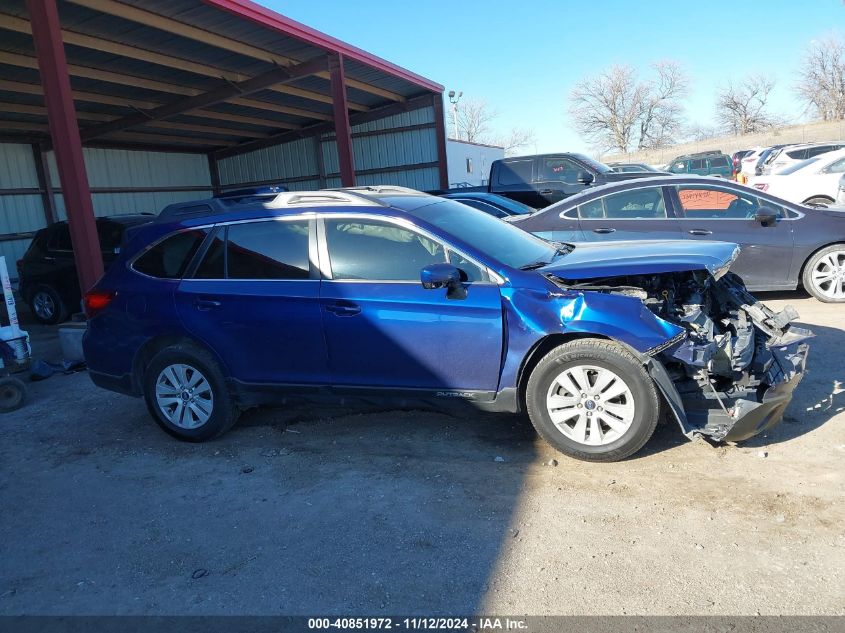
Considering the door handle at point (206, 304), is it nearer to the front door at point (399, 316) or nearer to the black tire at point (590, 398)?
the front door at point (399, 316)

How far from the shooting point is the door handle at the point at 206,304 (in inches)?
185

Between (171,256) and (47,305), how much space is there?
279 inches

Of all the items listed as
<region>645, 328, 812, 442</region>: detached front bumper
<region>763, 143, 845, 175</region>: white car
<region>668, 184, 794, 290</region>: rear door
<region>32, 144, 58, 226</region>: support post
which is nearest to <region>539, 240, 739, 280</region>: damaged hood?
<region>645, 328, 812, 442</region>: detached front bumper

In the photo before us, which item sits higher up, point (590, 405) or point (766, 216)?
point (766, 216)

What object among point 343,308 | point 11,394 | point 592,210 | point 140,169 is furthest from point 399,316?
point 140,169

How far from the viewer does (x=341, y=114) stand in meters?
12.7

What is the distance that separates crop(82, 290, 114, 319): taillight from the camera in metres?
5.07

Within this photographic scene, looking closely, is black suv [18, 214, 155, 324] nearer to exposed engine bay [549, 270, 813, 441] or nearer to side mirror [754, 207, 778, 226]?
exposed engine bay [549, 270, 813, 441]

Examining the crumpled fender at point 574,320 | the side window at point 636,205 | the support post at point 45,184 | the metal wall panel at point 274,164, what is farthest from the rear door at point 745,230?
the support post at point 45,184

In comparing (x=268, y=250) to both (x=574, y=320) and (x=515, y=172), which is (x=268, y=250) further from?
(x=515, y=172)

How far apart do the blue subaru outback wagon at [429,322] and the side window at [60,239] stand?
5.91 m

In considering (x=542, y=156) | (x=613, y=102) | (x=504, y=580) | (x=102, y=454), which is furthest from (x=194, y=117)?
(x=613, y=102)

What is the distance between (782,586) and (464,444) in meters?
2.16

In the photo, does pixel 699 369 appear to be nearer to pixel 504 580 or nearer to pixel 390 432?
pixel 504 580
